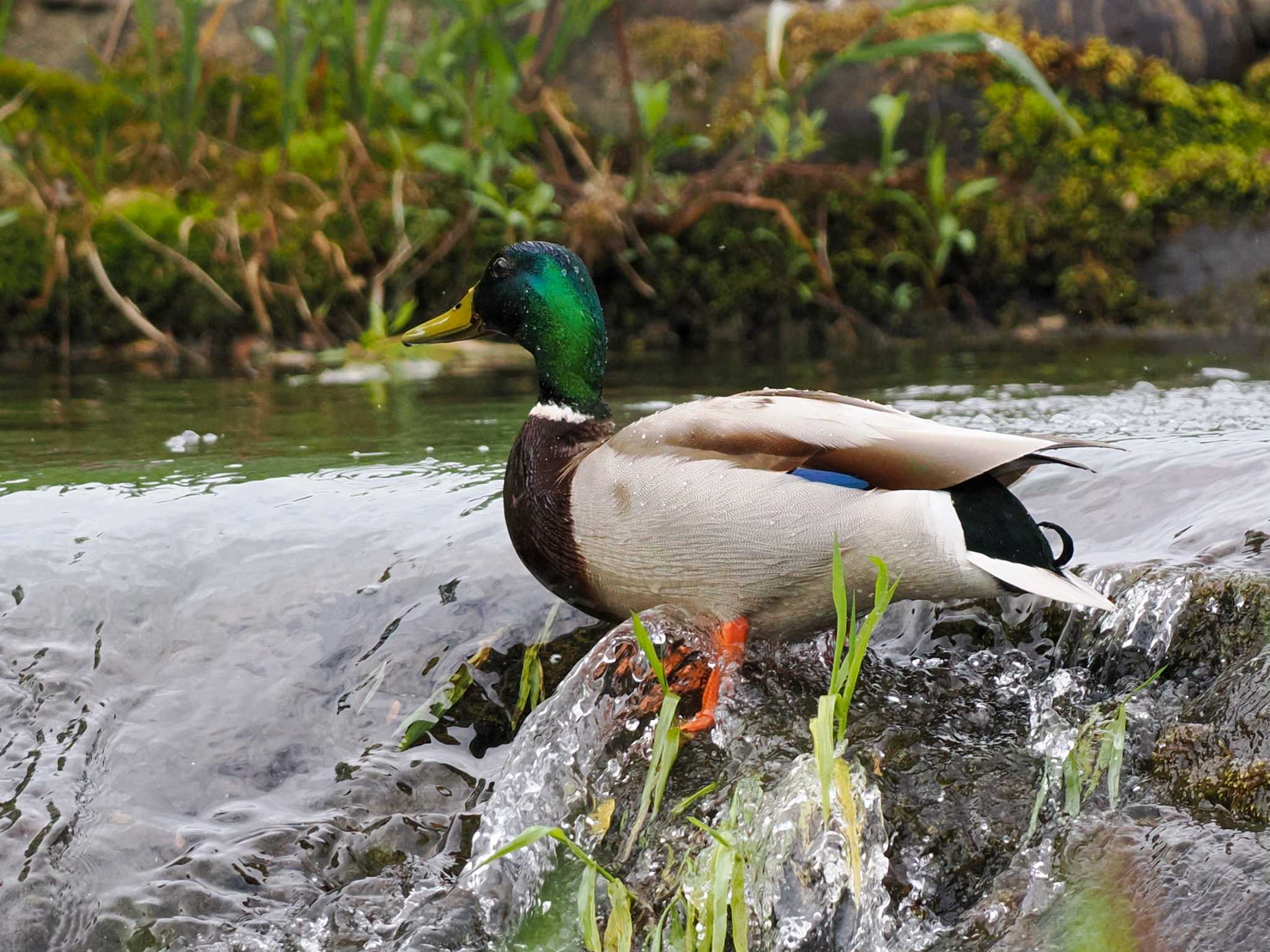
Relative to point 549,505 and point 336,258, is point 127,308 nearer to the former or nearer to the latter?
point 336,258

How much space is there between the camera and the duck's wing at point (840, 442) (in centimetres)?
234

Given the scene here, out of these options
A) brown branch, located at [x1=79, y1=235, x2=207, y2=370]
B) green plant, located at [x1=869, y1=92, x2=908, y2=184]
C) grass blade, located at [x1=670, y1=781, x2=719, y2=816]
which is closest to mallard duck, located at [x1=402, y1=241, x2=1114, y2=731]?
grass blade, located at [x1=670, y1=781, x2=719, y2=816]

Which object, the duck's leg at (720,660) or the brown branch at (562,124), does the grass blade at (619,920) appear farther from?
the brown branch at (562,124)

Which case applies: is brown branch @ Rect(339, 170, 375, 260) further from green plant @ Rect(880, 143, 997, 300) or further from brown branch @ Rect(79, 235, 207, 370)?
green plant @ Rect(880, 143, 997, 300)

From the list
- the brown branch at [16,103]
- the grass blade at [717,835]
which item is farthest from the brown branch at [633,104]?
the grass blade at [717,835]

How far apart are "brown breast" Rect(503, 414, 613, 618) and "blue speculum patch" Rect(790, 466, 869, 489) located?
426mm

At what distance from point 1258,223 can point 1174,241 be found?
482 mm

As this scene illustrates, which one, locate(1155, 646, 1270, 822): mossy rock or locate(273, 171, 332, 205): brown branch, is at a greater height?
locate(273, 171, 332, 205): brown branch

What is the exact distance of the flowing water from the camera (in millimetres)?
2199

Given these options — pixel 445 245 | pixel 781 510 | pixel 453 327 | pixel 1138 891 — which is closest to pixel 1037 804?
pixel 1138 891

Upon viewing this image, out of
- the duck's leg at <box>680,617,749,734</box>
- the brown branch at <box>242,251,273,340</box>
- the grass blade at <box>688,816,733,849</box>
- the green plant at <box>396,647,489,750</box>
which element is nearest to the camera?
the grass blade at <box>688,816,733,849</box>

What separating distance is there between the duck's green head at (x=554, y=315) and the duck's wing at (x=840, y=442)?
1.06 feet

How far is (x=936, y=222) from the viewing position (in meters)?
8.00

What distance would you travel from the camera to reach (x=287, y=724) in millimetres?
2777
